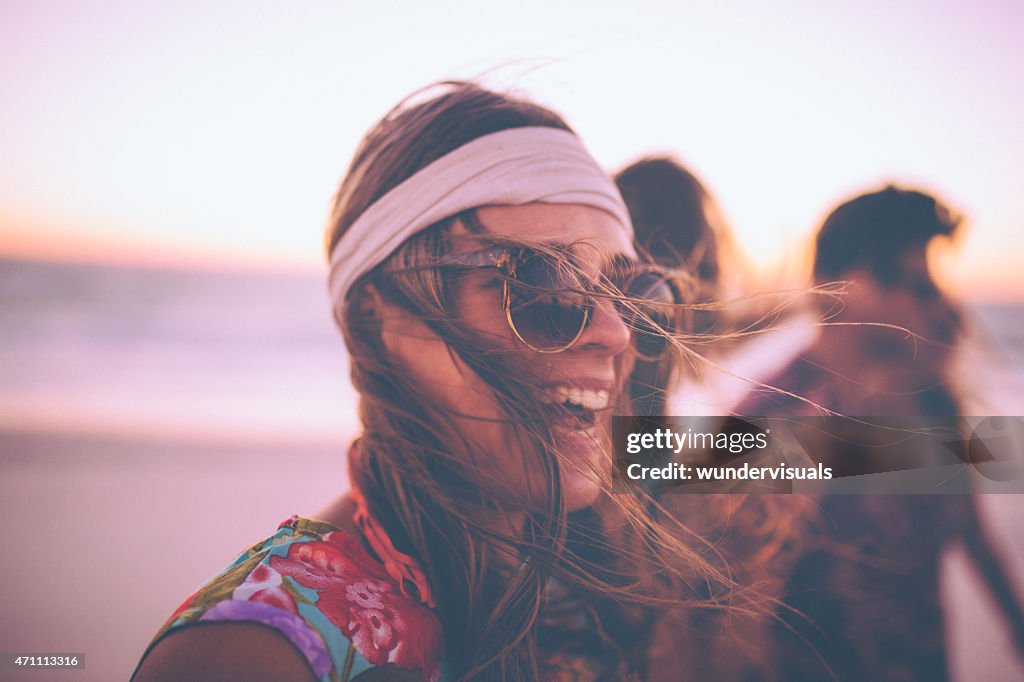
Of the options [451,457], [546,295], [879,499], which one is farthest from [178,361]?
[879,499]

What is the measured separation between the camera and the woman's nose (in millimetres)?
1008

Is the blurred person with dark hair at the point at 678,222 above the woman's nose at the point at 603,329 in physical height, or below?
above

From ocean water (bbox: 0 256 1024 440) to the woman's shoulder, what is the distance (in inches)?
48.8

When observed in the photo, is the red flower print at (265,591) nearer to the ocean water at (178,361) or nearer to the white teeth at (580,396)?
the white teeth at (580,396)

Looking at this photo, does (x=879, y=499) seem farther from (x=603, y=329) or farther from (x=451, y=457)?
(x=451, y=457)

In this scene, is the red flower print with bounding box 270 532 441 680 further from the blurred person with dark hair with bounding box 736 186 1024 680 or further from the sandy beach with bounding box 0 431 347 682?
the sandy beach with bounding box 0 431 347 682

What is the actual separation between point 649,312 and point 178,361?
3523 millimetres

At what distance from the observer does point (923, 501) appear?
4.55ft

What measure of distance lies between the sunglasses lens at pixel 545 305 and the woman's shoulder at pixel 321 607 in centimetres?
45

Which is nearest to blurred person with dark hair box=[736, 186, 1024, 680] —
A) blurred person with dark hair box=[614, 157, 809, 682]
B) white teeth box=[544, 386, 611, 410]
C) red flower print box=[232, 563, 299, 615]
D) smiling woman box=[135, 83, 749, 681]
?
blurred person with dark hair box=[614, 157, 809, 682]

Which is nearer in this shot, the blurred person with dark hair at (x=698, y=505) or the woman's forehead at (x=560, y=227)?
the woman's forehead at (x=560, y=227)

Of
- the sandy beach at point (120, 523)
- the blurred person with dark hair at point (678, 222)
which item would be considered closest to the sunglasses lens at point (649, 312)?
the blurred person with dark hair at point (678, 222)

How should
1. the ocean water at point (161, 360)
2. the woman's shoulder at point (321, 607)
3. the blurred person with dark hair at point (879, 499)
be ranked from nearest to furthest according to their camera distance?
the woman's shoulder at point (321, 607)
the blurred person with dark hair at point (879, 499)
the ocean water at point (161, 360)

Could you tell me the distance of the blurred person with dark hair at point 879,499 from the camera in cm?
138
